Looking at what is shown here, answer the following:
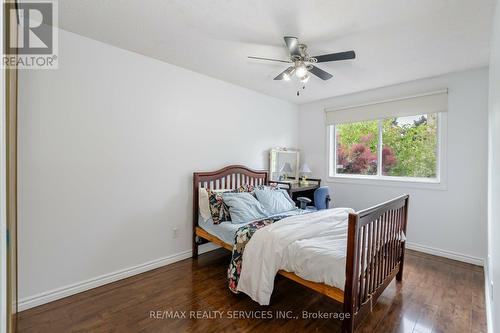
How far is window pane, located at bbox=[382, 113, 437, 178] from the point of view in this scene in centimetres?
356

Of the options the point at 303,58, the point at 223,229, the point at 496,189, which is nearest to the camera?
the point at 496,189

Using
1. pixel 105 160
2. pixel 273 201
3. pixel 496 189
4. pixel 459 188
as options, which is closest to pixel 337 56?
pixel 496 189

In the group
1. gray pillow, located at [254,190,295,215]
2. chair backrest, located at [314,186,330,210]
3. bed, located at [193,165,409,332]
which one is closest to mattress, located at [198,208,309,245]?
bed, located at [193,165,409,332]

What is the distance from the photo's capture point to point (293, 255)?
6.72ft

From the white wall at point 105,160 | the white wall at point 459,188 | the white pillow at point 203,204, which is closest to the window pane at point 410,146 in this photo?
the white wall at point 459,188

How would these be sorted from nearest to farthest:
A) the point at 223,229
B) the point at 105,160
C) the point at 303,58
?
the point at 303,58 < the point at 105,160 < the point at 223,229

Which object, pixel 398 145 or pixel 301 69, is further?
pixel 398 145

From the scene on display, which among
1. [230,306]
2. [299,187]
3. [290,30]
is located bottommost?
[230,306]

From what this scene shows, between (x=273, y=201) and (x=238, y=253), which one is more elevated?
(x=273, y=201)

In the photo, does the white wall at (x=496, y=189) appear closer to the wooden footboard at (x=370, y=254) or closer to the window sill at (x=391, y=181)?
the wooden footboard at (x=370, y=254)

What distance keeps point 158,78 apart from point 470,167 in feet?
13.5

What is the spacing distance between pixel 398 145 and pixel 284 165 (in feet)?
6.22

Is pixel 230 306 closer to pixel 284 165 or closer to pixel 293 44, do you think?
pixel 293 44

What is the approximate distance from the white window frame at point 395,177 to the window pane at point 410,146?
2.4 inches
